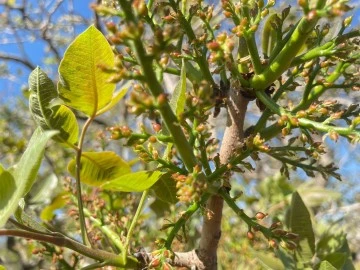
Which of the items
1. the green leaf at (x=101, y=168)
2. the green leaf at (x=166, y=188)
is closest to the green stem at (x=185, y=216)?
the green leaf at (x=166, y=188)

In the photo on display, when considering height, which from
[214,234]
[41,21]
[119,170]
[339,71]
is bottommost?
[214,234]

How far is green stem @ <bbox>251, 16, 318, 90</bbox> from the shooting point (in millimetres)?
840

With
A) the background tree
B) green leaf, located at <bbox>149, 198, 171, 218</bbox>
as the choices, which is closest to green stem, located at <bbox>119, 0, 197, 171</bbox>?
the background tree

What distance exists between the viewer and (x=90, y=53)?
0.83 meters

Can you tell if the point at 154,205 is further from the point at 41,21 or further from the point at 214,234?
the point at 41,21

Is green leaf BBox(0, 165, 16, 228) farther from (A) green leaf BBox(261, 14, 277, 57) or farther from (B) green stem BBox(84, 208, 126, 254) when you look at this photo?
(A) green leaf BBox(261, 14, 277, 57)

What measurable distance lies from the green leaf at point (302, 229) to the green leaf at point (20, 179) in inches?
29.7

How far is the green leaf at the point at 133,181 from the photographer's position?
785 millimetres

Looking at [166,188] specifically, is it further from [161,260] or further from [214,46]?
[214,46]

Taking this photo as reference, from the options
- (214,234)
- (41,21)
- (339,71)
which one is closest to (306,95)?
(339,71)

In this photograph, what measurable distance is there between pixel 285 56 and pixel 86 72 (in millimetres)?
355

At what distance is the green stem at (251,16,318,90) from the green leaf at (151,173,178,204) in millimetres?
251

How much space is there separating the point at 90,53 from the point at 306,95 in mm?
430

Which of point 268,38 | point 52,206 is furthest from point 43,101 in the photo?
point 52,206
